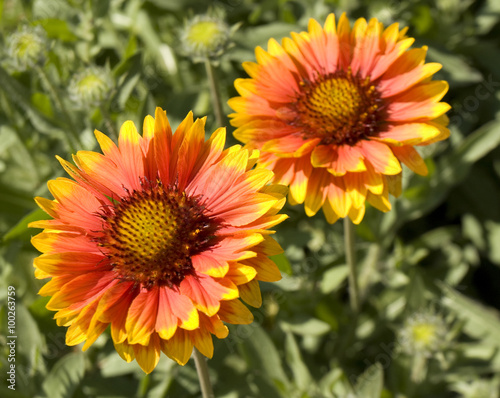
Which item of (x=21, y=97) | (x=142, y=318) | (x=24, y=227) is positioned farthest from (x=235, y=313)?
(x=21, y=97)

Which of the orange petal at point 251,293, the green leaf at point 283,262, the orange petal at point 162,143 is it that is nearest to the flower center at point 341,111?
the green leaf at point 283,262

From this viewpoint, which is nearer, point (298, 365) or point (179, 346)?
point (179, 346)

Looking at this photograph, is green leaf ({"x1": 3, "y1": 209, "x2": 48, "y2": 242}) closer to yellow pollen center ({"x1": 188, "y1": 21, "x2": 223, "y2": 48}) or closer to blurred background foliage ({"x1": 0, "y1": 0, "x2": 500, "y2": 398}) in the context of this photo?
blurred background foliage ({"x1": 0, "y1": 0, "x2": 500, "y2": 398})

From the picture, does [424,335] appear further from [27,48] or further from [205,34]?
[27,48]

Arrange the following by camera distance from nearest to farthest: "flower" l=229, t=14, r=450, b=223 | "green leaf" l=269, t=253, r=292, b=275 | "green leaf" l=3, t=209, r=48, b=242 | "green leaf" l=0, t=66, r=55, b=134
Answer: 1. "flower" l=229, t=14, r=450, b=223
2. "green leaf" l=269, t=253, r=292, b=275
3. "green leaf" l=3, t=209, r=48, b=242
4. "green leaf" l=0, t=66, r=55, b=134

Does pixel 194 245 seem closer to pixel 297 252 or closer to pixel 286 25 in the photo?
pixel 297 252

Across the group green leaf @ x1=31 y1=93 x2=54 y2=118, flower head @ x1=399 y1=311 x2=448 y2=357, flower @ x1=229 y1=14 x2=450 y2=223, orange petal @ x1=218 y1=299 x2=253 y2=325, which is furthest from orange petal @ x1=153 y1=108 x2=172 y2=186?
flower head @ x1=399 y1=311 x2=448 y2=357
